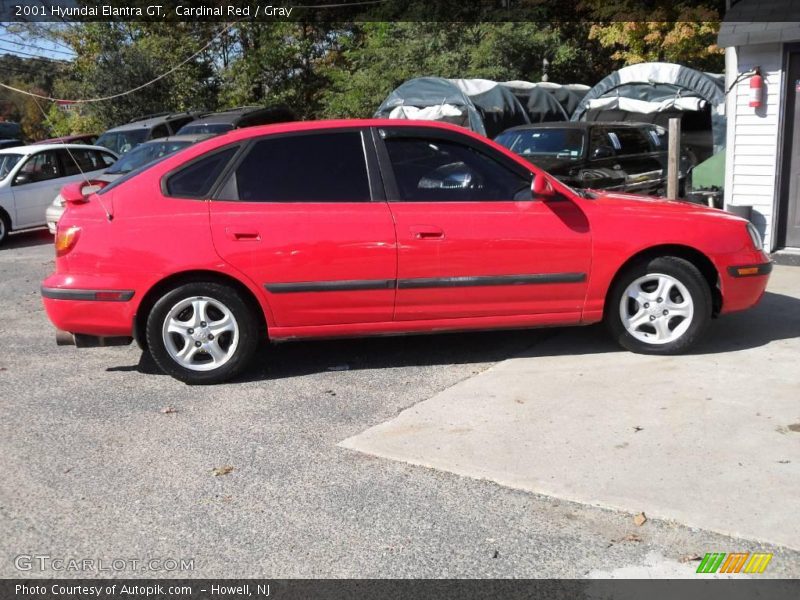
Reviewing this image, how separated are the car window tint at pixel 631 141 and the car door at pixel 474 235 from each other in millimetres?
6581

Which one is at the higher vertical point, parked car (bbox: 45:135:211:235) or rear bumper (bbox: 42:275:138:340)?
parked car (bbox: 45:135:211:235)

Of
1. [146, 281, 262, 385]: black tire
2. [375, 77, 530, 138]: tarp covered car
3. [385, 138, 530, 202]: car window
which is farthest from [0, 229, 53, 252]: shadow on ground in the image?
[385, 138, 530, 202]: car window

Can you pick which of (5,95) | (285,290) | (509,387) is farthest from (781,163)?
(5,95)

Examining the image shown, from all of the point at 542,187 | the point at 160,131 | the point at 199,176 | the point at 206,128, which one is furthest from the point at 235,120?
the point at 542,187

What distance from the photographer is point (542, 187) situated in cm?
559

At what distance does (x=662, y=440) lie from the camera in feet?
14.8

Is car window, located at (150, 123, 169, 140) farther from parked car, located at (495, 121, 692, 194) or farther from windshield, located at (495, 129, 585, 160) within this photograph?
windshield, located at (495, 129, 585, 160)

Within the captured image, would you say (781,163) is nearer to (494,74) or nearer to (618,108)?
(618,108)

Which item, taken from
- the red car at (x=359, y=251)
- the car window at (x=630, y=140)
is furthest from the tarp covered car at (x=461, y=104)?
the red car at (x=359, y=251)

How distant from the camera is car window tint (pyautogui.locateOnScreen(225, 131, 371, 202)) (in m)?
A: 5.69

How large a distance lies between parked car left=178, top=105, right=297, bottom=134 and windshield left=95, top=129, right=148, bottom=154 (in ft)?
4.09

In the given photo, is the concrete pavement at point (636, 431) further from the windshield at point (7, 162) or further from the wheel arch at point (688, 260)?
the windshield at point (7, 162)

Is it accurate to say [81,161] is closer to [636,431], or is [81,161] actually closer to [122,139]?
[122,139]

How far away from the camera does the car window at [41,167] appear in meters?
13.7
